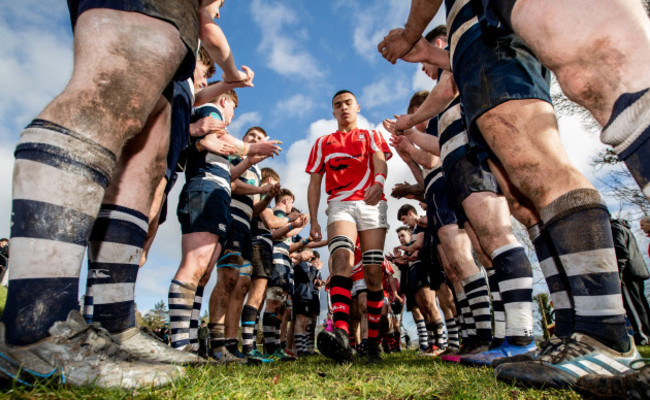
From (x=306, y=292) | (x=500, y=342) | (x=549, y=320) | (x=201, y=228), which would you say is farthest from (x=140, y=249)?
(x=549, y=320)

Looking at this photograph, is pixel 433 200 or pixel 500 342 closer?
pixel 500 342

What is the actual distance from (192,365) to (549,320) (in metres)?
21.4

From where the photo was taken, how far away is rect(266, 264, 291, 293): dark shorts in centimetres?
742

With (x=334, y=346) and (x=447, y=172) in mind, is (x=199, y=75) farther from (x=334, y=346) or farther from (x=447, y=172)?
(x=334, y=346)

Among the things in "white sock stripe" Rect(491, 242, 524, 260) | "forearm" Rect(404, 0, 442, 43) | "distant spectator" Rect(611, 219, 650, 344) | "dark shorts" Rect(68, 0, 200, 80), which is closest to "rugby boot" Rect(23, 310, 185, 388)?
"dark shorts" Rect(68, 0, 200, 80)

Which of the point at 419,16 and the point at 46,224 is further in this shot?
the point at 419,16

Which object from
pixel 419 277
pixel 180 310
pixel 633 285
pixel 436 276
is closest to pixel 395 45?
pixel 180 310

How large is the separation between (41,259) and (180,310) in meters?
2.77

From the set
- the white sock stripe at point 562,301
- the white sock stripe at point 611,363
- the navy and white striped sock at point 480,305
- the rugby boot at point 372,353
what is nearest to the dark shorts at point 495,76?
the white sock stripe at point 562,301

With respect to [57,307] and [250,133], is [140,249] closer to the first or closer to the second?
[57,307]

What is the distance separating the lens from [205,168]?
4441 millimetres

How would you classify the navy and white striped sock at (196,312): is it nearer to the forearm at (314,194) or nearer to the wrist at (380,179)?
the forearm at (314,194)

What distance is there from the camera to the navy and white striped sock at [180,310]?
370 centimetres

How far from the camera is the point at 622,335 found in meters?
1.39
